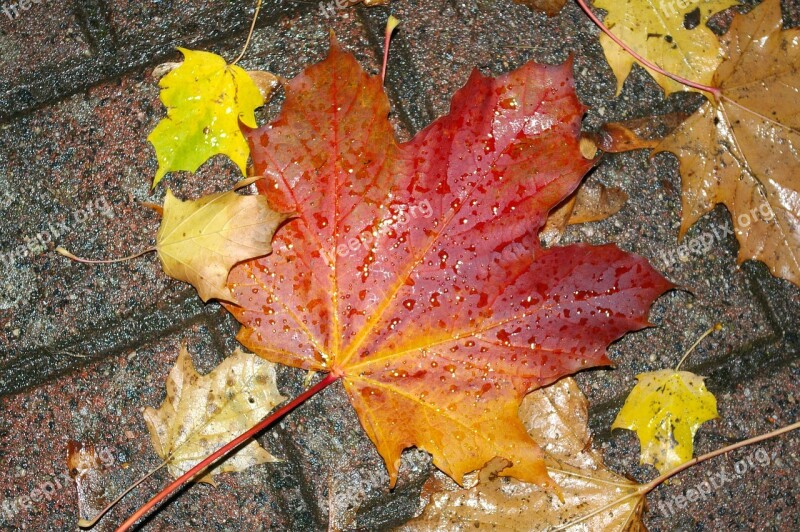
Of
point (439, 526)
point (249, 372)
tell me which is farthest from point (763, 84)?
point (249, 372)

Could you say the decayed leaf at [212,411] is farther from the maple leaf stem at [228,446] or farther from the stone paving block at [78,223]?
the stone paving block at [78,223]

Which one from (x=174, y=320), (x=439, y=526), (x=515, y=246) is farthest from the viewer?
(x=174, y=320)

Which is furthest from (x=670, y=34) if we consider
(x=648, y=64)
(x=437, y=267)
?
(x=437, y=267)

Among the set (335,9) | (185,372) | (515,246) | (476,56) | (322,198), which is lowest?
(185,372)

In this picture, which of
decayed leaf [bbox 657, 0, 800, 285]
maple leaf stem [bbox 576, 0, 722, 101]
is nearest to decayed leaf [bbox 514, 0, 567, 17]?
maple leaf stem [bbox 576, 0, 722, 101]

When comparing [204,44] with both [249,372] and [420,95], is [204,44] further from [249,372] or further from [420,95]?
[249,372]

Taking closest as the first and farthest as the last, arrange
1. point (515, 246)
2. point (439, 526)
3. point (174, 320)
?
point (515, 246) < point (439, 526) < point (174, 320)

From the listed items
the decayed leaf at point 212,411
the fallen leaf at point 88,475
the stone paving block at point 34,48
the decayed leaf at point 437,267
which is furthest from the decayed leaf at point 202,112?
the fallen leaf at point 88,475
